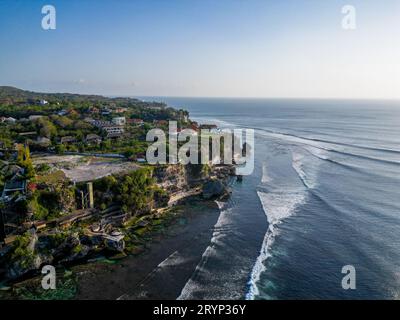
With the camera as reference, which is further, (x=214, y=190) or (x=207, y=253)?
(x=214, y=190)

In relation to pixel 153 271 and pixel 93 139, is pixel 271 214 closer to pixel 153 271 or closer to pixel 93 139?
pixel 153 271

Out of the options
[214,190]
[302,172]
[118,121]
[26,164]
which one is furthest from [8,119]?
[302,172]

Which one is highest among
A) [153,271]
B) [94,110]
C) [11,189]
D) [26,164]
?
[94,110]

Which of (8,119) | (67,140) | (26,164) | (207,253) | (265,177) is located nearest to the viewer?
(207,253)

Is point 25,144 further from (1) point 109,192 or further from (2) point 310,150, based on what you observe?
(2) point 310,150

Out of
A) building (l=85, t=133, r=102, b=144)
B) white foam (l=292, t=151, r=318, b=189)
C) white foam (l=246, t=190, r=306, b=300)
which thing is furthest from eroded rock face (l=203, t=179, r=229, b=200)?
building (l=85, t=133, r=102, b=144)

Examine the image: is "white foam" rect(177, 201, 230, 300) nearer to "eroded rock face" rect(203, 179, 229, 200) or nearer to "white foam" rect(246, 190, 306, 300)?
"eroded rock face" rect(203, 179, 229, 200)
